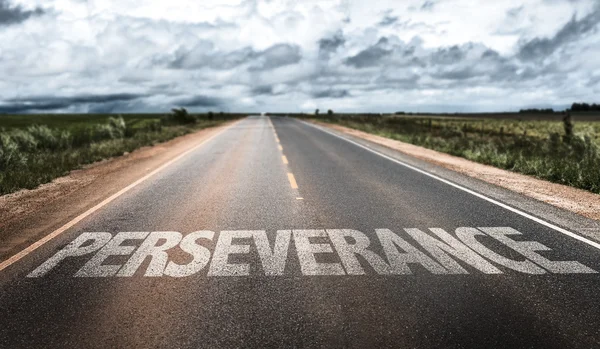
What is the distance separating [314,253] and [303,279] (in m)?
0.81

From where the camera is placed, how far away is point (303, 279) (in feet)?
14.8

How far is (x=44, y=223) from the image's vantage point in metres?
6.82

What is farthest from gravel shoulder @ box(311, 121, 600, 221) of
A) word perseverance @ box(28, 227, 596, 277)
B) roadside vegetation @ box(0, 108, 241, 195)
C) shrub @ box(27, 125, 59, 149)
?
shrub @ box(27, 125, 59, 149)

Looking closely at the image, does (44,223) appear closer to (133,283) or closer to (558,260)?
(133,283)

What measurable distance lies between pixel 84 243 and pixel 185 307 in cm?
253

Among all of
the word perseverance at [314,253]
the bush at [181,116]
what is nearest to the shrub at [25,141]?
the word perseverance at [314,253]

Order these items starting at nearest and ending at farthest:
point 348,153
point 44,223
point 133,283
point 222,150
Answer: point 133,283, point 44,223, point 348,153, point 222,150

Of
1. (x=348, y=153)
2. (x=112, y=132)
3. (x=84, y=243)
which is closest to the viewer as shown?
(x=84, y=243)

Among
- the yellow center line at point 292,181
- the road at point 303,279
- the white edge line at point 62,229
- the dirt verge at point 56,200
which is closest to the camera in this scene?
the road at point 303,279

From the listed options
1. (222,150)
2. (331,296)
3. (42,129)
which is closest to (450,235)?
(331,296)

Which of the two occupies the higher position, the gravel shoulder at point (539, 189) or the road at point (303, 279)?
the road at point (303, 279)

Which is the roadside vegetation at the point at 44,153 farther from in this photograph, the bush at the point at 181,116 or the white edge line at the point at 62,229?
the bush at the point at 181,116

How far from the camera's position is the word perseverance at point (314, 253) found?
480cm

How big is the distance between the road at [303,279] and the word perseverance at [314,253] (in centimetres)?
2
